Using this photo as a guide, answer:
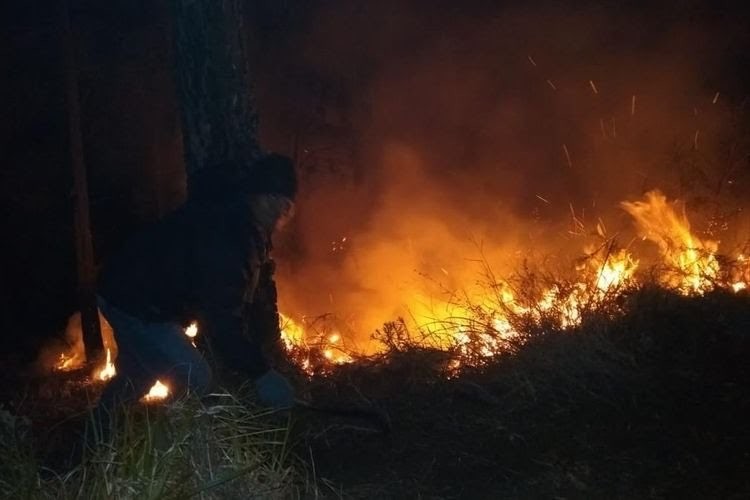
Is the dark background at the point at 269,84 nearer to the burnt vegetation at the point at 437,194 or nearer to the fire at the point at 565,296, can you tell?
the burnt vegetation at the point at 437,194

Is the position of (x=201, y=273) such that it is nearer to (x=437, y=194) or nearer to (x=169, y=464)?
(x=169, y=464)

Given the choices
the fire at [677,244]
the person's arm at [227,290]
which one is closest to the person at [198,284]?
the person's arm at [227,290]

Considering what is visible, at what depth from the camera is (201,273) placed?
178 inches

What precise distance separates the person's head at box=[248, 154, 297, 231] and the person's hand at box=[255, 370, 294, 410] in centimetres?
82

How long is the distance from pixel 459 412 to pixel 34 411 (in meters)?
3.90

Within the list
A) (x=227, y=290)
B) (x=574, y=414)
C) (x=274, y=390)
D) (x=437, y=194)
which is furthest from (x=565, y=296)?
(x=437, y=194)

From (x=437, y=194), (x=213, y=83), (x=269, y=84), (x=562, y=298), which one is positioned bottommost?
(x=562, y=298)

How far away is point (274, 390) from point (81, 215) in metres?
5.71

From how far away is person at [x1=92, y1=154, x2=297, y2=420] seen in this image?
4496 millimetres

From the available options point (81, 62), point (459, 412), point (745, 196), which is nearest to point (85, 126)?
point (81, 62)

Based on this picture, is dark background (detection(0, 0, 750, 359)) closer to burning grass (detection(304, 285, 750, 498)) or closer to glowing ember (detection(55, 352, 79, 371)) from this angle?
glowing ember (detection(55, 352, 79, 371))

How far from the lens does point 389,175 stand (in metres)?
11.4

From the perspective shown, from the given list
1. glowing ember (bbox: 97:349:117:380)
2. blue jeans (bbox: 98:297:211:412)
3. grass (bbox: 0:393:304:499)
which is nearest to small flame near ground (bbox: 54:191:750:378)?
blue jeans (bbox: 98:297:211:412)

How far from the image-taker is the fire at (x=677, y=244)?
6352mm
